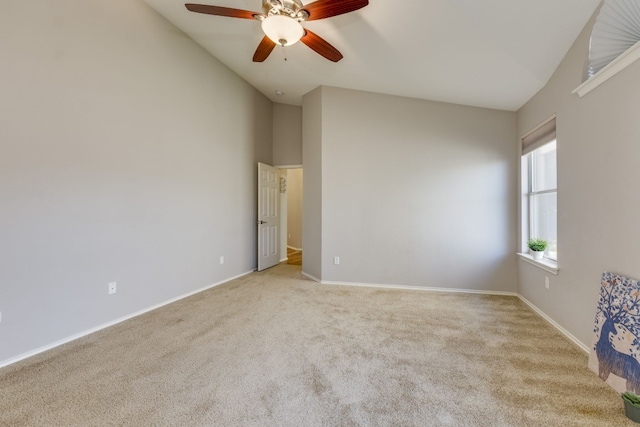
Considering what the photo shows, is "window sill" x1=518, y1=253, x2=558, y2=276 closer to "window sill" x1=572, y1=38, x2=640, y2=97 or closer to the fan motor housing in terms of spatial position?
"window sill" x1=572, y1=38, x2=640, y2=97

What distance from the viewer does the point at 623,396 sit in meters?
1.51

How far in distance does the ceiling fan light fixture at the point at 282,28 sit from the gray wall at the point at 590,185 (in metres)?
2.23

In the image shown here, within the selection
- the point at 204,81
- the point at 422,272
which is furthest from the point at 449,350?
the point at 204,81

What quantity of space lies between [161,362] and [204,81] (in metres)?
3.41

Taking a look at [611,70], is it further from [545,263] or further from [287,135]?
[287,135]

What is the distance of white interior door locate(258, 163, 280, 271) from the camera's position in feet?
16.2

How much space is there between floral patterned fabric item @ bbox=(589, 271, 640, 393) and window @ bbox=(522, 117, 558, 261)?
92 centimetres

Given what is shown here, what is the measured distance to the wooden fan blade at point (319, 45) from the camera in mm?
2320

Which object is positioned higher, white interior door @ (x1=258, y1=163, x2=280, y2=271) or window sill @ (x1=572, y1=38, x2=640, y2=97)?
window sill @ (x1=572, y1=38, x2=640, y2=97)

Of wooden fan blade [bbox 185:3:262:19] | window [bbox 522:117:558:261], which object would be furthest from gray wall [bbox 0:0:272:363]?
window [bbox 522:117:558:261]

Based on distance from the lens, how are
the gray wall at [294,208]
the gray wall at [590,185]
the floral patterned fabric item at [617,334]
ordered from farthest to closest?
the gray wall at [294,208]
the gray wall at [590,185]
the floral patterned fabric item at [617,334]

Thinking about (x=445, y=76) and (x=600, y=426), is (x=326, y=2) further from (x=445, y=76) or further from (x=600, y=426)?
(x=600, y=426)

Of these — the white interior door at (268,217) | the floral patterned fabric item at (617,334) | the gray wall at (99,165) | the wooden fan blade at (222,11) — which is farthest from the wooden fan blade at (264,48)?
the floral patterned fabric item at (617,334)

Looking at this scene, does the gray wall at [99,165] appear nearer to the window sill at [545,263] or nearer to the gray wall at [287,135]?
the gray wall at [287,135]
